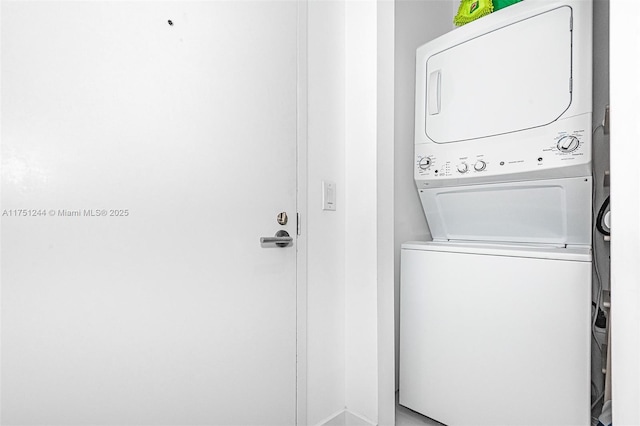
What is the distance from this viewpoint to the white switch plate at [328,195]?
5.39 feet

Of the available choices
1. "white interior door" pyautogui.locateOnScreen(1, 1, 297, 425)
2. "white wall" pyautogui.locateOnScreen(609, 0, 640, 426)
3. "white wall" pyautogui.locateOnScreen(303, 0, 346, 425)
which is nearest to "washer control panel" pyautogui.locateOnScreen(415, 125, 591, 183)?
"white wall" pyautogui.locateOnScreen(609, 0, 640, 426)

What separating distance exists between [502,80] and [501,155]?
0.33m

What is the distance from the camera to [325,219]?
1653 millimetres

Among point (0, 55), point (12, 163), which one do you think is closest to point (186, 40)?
point (0, 55)

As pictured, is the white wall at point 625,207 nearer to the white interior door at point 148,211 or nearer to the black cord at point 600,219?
the black cord at point 600,219

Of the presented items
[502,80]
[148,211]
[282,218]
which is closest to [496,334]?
[282,218]

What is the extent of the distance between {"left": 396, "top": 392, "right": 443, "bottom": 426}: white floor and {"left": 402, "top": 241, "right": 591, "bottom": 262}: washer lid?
0.81m

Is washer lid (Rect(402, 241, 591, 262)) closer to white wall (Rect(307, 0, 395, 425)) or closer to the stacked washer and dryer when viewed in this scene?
the stacked washer and dryer

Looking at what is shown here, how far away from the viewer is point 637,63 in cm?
104

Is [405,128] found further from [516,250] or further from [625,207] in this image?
[625,207]

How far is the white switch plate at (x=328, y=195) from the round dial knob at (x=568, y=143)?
0.92m

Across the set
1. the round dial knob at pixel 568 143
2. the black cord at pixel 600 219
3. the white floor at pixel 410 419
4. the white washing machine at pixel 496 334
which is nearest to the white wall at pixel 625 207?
the white washing machine at pixel 496 334

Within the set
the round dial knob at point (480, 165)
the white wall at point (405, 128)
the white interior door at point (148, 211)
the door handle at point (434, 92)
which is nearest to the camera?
the white interior door at point (148, 211)

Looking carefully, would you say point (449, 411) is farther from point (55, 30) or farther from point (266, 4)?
point (55, 30)
